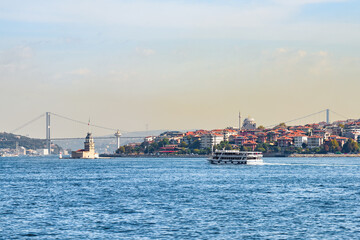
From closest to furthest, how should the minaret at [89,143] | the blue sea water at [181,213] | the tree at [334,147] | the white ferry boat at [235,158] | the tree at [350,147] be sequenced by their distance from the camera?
the blue sea water at [181,213] → the white ferry boat at [235,158] → the minaret at [89,143] → the tree at [350,147] → the tree at [334,147]

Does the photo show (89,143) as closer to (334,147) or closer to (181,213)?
(334,147)

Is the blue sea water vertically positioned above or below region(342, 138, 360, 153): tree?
below

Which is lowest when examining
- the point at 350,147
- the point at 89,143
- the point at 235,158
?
the point at 235,158

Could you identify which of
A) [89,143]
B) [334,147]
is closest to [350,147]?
[334,147]

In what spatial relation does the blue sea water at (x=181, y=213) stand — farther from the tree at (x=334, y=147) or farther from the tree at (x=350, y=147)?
the tree at (x=334, y=147)

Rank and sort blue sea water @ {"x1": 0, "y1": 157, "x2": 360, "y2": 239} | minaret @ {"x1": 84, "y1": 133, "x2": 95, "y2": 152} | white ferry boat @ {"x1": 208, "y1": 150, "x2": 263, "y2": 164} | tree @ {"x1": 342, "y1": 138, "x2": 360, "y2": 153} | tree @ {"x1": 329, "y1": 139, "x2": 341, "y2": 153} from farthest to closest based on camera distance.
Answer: tree @ {"x1": 329, "y1": 139, "x2": 341, "y2": 153} → tree @ {"x1": 342, "y1": 138, "x2": 360, "y2": 153} → minaret @ {"x1": 84, "y1": 133, "x2": 95, "y2": 152} → white ferry boat @ {"x1": 208, "y1": 150, "x2": 263, "y2": 164} → blue sea water @ {"x1": 0, "y1": 157, "x2": 360, "y2": 239}

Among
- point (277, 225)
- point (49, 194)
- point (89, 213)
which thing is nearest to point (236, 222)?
point (277, 225)

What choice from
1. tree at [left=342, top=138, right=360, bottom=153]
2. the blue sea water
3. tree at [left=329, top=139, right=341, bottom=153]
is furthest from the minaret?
the blue sea water

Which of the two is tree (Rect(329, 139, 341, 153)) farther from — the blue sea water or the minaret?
the blue sea water

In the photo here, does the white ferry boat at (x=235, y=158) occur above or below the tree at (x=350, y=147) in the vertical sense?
below

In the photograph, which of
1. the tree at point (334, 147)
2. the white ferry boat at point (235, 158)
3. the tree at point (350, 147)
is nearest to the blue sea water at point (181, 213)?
the white ferry boat at point (235, 158)

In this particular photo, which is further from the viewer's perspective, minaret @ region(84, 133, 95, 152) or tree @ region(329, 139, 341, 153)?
tree @ region(329, 139, 341, 153)

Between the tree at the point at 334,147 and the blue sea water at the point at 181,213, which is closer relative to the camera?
the blue sea water at the point at 181,213

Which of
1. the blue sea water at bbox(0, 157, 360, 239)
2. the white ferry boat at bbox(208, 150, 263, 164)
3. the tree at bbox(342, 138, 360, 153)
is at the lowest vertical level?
the blue sea water at bbox(0, 157, 360, 239)
